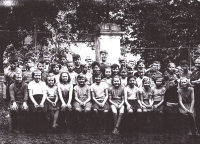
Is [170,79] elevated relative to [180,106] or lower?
elevated

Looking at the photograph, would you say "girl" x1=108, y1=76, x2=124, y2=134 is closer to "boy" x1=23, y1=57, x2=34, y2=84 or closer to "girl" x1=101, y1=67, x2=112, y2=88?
"girl" x1=101, y1=67, x2=112, y2=88

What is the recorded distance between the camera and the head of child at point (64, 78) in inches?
328

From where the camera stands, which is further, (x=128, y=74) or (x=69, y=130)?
(x=128, y=74)

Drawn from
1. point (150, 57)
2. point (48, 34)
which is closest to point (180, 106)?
point (48, 34)

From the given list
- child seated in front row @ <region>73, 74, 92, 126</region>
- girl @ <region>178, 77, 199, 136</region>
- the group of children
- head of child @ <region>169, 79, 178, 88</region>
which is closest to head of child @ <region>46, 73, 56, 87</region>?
A: the group of children

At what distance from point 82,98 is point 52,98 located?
638 mm

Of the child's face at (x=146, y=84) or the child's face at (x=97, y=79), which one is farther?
the child's face at (x=146, y=84)

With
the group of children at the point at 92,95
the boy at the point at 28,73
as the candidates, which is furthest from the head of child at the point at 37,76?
the boy at the point at 28,73

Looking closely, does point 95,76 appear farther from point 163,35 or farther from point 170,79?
point 163,35

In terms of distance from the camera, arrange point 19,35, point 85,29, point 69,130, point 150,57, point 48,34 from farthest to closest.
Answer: point 85,29 → point 150,57 → point 19,35 → point 48,34 → point 69,130

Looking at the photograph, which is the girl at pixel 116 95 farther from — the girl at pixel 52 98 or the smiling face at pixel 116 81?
the girl at pixel 52 98

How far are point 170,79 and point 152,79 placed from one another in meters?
0.49

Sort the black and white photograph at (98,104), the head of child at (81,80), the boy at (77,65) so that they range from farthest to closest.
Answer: the boy at (77,65)
the head of child at (81,80)
the black and white photograph at (98,104)

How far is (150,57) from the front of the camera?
579 inches
